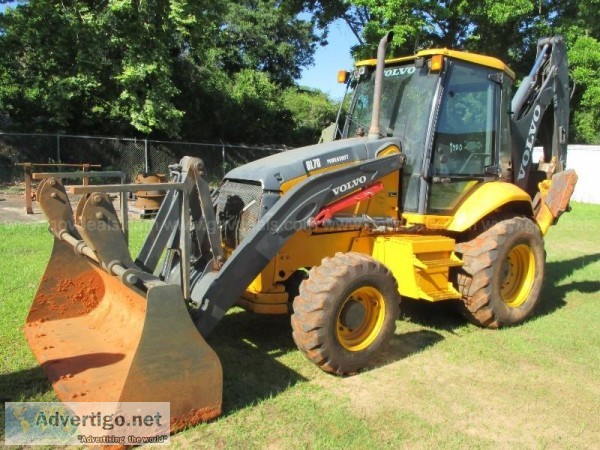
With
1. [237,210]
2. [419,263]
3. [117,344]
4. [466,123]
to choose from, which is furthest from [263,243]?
[466,123]

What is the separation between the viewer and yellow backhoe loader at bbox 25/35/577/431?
137 inches

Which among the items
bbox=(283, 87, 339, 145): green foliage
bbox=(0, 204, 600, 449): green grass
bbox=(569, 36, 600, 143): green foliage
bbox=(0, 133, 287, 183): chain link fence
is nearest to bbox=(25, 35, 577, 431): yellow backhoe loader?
bbox=(0, 204, 600, 449): green grass

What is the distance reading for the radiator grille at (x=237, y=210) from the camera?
4.55 metres

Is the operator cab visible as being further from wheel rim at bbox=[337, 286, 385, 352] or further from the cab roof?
wheel rim at bbox=[337, 286, 385, 352]

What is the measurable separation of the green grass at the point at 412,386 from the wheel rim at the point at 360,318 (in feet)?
0.88

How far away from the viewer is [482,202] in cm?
543

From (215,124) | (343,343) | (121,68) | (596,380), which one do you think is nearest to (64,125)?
(121,68)

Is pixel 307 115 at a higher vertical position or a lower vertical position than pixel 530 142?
higher

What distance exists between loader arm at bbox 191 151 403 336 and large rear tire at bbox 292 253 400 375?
14.8 inches

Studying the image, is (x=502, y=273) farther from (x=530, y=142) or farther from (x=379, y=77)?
(x=379, y=77)

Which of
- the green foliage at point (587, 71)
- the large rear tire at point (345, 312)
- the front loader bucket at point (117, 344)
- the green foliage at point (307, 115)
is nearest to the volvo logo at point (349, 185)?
the large rear tire at point (345, 312)

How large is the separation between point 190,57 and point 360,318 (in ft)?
64.2

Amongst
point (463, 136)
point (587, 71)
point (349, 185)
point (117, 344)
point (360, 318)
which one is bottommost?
point (117, 344)

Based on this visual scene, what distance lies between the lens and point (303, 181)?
14.5 feet
